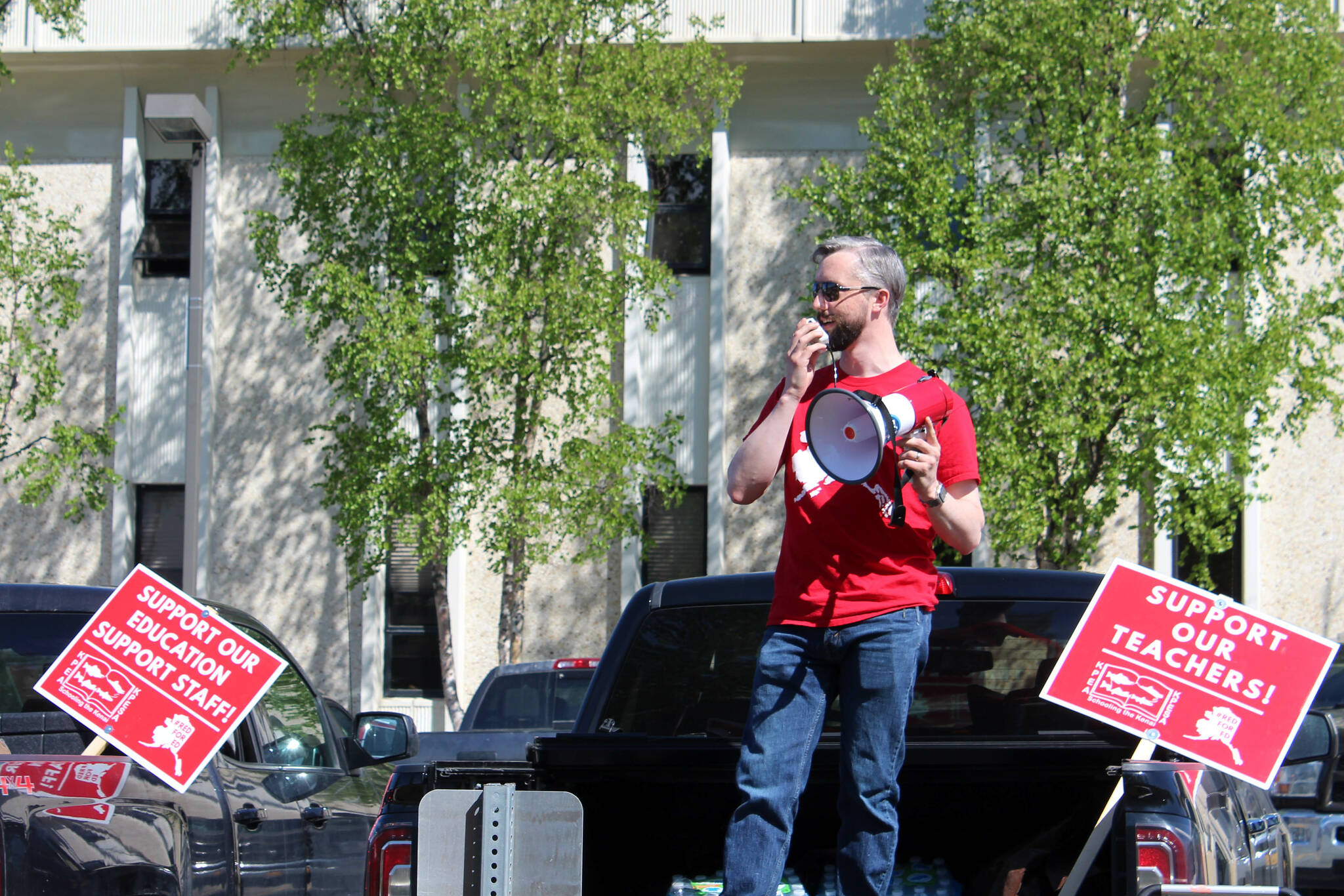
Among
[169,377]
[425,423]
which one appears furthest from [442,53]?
[169,377]

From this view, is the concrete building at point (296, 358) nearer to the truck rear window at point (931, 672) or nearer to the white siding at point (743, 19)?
the white siding at point (743, 19)

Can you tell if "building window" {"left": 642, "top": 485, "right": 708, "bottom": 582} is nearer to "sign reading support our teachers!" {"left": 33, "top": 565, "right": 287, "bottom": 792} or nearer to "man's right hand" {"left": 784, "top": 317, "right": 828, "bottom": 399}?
"sign reading support our teachers!" {"left": 33, "top": 565, "right": 287, "bottom": 792}

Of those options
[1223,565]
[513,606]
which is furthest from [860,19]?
[513,606]

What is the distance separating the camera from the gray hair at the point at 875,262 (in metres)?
3.25

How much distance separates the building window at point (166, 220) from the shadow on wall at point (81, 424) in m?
0.52

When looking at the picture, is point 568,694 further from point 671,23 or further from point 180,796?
point 671,23

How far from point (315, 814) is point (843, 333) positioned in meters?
3.11

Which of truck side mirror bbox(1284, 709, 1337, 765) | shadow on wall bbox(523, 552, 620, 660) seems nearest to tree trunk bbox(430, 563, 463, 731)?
shadow on wall bbox(523, 552, 620, 660)

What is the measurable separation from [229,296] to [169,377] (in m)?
1.36

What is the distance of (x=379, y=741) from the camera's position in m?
5.59

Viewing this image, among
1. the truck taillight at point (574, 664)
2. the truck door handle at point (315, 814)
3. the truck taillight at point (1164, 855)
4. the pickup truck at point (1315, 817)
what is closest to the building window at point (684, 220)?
the truck taillight at point (574, 664)

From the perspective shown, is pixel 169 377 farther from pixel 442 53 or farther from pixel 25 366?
pixel 442 53

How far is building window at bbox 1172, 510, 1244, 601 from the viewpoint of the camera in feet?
59.0

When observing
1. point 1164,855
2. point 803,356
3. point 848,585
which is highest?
point 803,356
